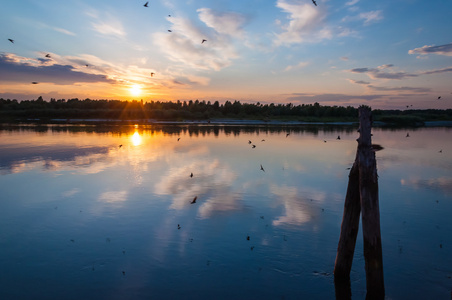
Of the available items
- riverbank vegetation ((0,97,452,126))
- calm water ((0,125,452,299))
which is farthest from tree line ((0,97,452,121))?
calm water ((0,125,452,299))

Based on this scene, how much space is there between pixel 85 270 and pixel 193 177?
49.3 feet

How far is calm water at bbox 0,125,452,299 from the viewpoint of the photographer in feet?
32.7

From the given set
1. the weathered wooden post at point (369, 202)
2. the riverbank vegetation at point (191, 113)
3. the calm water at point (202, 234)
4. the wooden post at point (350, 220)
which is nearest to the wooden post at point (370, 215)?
the weathered wooden post at point (369, 202)

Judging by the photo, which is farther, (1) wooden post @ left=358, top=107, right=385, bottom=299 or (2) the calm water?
(2) the calm water

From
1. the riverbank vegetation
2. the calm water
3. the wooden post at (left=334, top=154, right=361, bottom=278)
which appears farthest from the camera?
the riverbank vegetation

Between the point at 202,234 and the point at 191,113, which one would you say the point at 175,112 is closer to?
the point at 191,113

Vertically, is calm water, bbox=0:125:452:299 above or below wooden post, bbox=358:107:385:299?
below

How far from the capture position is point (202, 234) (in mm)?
13719

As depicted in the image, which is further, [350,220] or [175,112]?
[175,112]

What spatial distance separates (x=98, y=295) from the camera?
30.7 ft

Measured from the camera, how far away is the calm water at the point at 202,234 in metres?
9.97

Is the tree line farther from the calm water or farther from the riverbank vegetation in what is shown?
the calm water

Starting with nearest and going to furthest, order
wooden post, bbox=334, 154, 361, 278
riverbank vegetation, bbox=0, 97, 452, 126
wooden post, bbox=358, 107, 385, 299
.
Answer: wooden post, bbox=358, 107, 385, 299 → wooden post, bbox=334, 154, 361, 278 → riverbank vegetation, bbox=0, 97, 452, 126

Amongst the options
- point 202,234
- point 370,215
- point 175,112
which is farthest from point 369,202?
point 175,112
